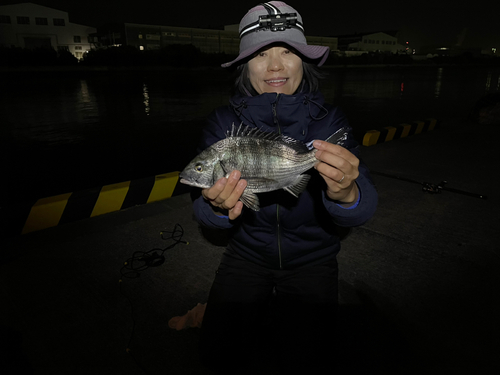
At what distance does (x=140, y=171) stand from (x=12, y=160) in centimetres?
382

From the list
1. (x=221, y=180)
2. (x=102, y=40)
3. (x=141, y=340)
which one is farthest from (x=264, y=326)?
(x=102, y=40)

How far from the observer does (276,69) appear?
2.70 m

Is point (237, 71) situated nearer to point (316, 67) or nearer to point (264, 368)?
point (316, 67)

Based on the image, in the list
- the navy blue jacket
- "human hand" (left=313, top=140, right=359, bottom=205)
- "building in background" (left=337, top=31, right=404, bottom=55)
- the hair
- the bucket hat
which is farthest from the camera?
"building in background" (left=337, top=31, right=404, bottom=55)

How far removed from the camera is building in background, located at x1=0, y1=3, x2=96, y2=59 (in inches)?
2467

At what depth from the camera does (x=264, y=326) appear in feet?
9.81

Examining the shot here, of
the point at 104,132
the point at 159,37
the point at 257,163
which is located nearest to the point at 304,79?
the point at 257,163

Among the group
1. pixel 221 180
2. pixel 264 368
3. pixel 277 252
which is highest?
pixel 221 180

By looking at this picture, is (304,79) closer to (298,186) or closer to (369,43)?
(298,186)

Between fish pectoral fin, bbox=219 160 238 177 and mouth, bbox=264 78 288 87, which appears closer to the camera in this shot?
fish pectoral fin, bbox=219 160 238 177

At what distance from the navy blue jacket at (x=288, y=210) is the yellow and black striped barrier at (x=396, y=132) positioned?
7.30 meters

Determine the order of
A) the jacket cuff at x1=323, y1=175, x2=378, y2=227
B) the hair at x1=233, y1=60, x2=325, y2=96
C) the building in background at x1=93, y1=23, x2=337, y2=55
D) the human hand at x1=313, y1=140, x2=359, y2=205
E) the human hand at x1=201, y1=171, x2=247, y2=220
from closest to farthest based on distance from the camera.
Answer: the human hand at x1=313, y1=140, x2=359, y2=205 → the human hand at x1=201, y1=171, x2=247, y2=220 → the jacket cuff at x1=323, y1=175, x2=378, y2=227 → the hair at x1=233, y1=60, x2=325, y2=96 → the building in background at x1=93, y1=23, x2=337, y2=55

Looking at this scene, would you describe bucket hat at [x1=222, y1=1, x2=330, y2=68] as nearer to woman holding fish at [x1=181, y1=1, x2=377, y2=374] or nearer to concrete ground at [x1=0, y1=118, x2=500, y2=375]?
woman holding fish at [x1=181, y1=1, x2=377, y2=374]

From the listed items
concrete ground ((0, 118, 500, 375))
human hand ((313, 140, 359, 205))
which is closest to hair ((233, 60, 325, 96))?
human hand ((313, 140, 359, 205))
